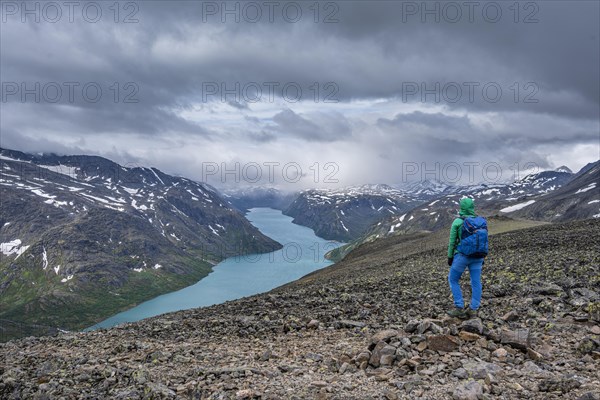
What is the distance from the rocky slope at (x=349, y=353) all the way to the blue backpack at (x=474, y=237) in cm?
211

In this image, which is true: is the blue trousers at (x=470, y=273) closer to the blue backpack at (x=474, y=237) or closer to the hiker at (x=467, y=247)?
the hiker at (x=467, y=247)

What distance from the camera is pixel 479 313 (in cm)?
1370

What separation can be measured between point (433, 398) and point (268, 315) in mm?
10740

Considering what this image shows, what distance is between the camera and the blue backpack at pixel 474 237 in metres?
12.7

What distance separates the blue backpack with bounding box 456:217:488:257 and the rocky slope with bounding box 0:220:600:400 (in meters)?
2.11

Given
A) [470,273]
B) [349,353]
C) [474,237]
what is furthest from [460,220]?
[349,353]

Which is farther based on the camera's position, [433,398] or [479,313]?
[479,313]

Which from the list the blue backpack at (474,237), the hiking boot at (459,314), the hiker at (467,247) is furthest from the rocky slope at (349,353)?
the blue backpack at (474,237)

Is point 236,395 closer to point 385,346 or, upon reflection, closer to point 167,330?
point 385,346

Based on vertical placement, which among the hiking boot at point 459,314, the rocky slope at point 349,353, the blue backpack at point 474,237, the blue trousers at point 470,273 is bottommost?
the rocky slope at point 349,353

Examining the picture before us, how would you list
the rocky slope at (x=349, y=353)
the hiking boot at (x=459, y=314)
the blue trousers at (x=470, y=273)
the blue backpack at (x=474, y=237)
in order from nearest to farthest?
the rocky slope at (x=349, y=353)
the blue backpack at (x=474, y=237)
the hiking boot at (x=459, y=314)
the blue trousers at (x=470, y=273)

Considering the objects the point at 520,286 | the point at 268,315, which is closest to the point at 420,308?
the point at 520,286

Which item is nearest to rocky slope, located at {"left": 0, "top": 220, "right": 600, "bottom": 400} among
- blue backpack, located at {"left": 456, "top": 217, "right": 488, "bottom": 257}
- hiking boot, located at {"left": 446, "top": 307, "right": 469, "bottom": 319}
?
hiking boot, located at {"left": 446, "top": 307, "right": 469, "bottom": 319}

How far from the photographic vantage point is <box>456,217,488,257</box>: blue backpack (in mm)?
12711
